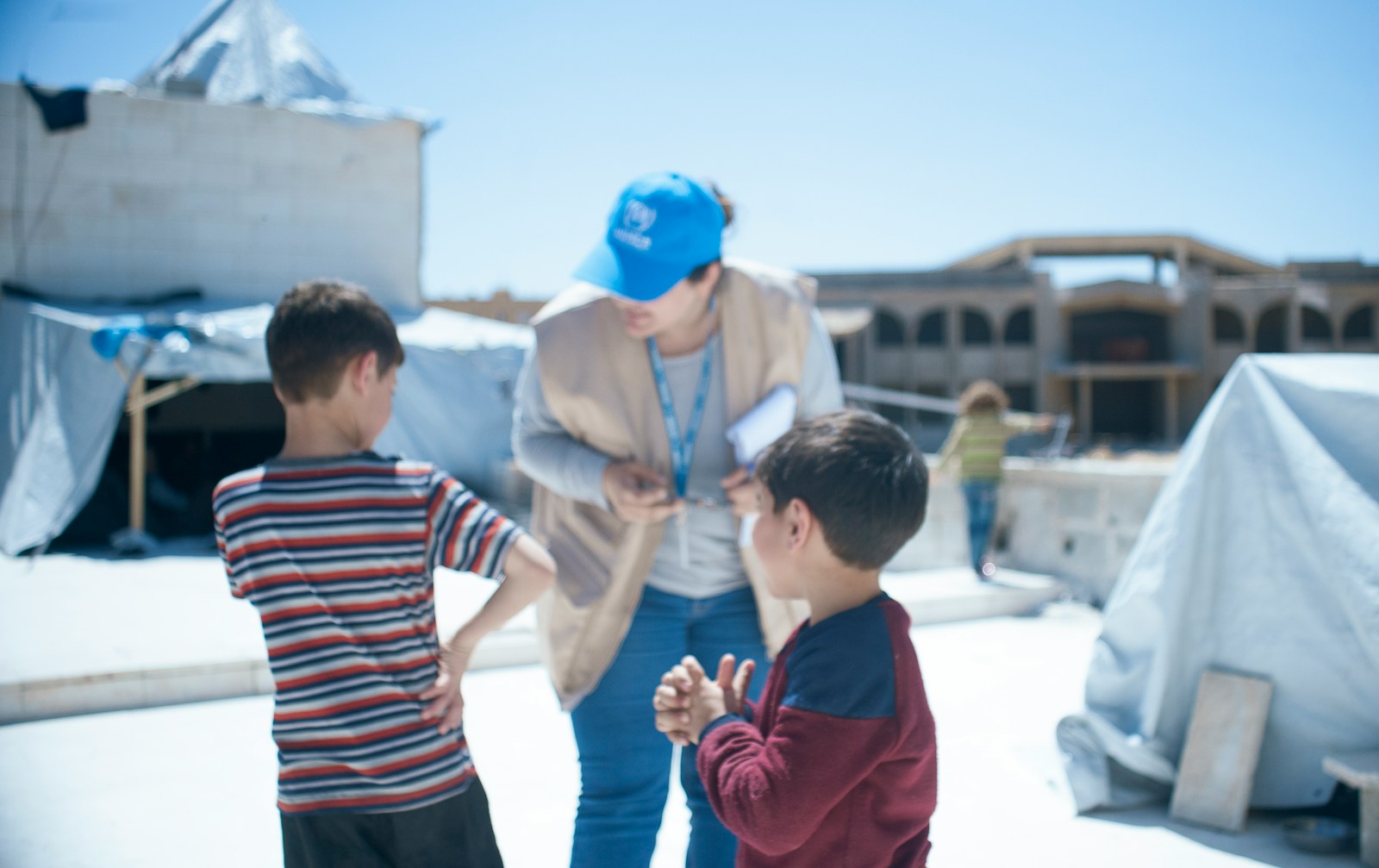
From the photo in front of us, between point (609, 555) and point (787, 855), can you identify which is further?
point (609, 555)

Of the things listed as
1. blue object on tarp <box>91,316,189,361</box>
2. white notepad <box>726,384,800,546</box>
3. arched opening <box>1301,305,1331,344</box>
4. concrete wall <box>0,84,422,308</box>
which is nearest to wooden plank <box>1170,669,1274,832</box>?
white notepad <box>726,384,800,546</box>

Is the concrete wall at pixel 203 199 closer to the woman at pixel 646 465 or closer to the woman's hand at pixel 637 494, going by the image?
the woman at pixel 646 465

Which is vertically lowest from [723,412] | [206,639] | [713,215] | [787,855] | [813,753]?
[206,639]

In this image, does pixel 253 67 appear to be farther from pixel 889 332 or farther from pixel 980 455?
pixel 889 332

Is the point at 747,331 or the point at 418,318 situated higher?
the point at 747,331

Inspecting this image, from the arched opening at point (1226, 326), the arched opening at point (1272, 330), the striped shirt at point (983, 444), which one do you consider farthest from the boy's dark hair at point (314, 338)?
the arched opening at point (1272, 330)

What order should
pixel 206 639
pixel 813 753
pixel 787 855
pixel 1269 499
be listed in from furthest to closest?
pixel 206 639 → pixel 1269 499 → pixel 787 855 → pixel 813 753

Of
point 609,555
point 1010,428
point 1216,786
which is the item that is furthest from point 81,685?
point 1010,428

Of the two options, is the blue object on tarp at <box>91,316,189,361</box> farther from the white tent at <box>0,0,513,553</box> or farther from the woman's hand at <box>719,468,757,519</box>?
the woman's hand at <box>719,468,757,519</box>

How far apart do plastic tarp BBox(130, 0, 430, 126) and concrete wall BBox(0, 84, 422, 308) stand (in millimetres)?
270

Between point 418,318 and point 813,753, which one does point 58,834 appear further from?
point 418,318

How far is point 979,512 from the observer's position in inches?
276

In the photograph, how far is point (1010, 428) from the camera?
286 inches

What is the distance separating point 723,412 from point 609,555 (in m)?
0.37
